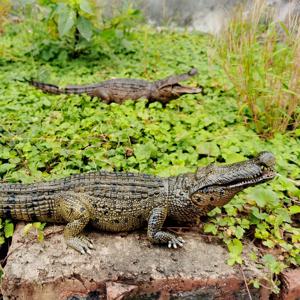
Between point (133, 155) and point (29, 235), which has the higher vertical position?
point (133, 155)

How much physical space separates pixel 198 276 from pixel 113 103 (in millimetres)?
3044

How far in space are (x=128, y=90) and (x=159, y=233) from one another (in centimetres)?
297

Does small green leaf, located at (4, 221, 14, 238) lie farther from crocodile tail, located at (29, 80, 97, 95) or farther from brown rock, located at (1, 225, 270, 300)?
crocodile tail, located at (29, 80, 97, 95)

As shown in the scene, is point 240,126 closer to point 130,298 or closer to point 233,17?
point 233,17

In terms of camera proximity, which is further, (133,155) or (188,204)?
(133,155)

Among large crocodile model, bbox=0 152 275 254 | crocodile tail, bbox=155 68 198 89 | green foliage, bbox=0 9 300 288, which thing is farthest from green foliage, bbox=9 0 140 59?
large crocodile model, bbox=0 152 275 254

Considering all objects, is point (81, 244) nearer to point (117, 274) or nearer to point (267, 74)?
point (117, 274)

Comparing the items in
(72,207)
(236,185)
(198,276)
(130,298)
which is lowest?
(130,298)

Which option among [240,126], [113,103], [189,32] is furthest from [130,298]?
[189,32]

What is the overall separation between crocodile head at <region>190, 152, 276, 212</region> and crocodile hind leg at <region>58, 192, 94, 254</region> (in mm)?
829

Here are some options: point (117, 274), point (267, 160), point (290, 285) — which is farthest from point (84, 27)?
point (290, 285)

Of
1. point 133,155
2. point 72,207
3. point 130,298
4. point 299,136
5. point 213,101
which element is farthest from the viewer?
point 213,101

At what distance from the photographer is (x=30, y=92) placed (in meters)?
5.19

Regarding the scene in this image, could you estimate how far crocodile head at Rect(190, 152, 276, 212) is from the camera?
262cm
